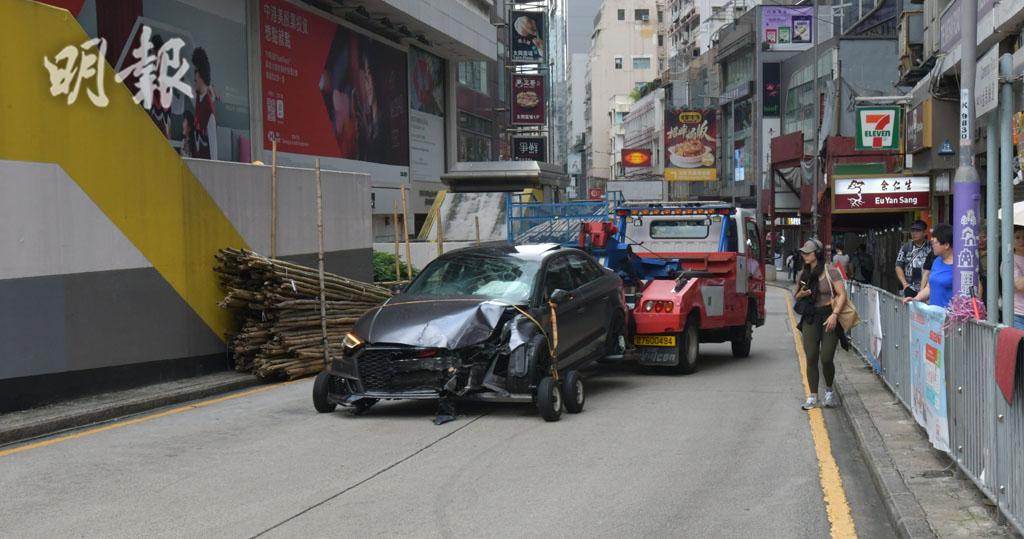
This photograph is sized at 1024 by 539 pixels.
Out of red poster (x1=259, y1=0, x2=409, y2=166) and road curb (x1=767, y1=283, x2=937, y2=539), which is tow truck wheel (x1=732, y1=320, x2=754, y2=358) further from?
red poster (x1=259, y1=0, x2=409, y2=166)

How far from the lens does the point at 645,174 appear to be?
328 feet

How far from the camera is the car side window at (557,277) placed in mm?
Result: 11281

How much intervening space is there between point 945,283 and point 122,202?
9021 mm

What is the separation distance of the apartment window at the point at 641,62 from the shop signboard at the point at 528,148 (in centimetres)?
7163

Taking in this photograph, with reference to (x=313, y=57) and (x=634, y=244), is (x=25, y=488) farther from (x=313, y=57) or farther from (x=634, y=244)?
(x=313, y=57)

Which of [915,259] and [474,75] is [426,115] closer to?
[474,75]

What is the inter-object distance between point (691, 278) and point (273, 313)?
5659 millimetres

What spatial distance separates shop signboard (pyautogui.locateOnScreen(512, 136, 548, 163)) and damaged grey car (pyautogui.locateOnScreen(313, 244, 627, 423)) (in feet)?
167

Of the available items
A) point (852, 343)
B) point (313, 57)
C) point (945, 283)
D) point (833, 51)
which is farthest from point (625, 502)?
point (833, 51)

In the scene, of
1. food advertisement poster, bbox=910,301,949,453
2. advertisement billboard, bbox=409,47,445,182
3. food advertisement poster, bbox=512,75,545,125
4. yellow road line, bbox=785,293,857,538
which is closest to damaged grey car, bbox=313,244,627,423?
yellow road line, bbox=785,293,857,538

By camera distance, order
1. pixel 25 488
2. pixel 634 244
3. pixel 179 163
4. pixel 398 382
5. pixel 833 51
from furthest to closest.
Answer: pixel 833 51
pixel 634 244
pixel 179 163
pixel 398 382
pixel 25 488

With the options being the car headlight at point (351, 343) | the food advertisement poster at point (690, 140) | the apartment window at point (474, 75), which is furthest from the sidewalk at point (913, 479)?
the food advertisement poster at point (690, 140)

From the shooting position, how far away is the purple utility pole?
8195mm

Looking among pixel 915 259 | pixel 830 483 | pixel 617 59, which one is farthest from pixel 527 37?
pixel 617 59
